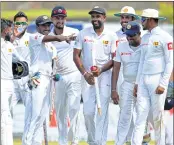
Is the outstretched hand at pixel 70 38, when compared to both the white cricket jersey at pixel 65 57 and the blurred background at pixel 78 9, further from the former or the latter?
the blurred background at pixel 78 9

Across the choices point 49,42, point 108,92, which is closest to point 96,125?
point 108,92

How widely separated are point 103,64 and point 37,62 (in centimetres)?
104

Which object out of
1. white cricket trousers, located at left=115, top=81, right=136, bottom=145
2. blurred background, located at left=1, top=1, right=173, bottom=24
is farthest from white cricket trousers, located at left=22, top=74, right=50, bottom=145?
blurred background, located at left=1, top=1, right=173, bottom=24

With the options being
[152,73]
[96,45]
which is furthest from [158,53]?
[96,45]

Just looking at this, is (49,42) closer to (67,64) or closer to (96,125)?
(67,64)

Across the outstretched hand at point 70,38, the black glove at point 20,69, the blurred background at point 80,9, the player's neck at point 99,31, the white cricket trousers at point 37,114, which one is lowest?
the white cricket trousers at point 37,114

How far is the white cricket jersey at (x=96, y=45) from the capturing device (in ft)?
48.6

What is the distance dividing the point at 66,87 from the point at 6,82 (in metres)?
A: 1.79

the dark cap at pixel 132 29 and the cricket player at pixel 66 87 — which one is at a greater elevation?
the dark cap at pixel 132 29

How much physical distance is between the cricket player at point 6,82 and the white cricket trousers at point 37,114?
0.98 meters

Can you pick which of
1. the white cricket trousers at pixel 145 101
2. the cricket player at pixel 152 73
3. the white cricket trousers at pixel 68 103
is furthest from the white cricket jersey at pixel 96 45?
the white cricket trousers at pixel 145 101

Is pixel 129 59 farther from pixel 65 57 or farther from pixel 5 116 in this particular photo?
pixel 5 116

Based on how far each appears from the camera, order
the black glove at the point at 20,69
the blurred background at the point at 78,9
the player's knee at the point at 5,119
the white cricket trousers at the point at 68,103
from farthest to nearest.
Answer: the blurred background at the point at 78,9 < the white cricket trousers at the point at 68,103 < the black glove at the point at 20,69 < the player's knee at the point at 5,119

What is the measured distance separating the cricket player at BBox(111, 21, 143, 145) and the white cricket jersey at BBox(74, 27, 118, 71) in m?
0.26
